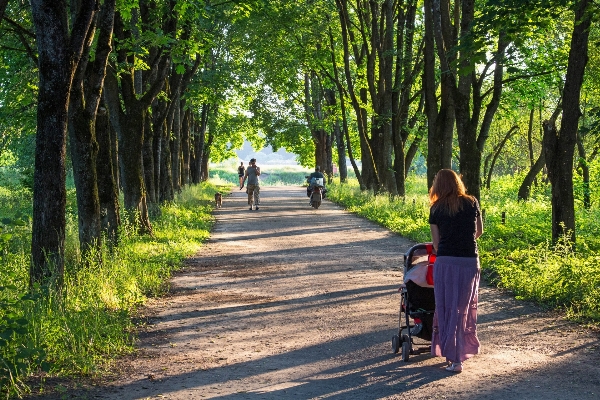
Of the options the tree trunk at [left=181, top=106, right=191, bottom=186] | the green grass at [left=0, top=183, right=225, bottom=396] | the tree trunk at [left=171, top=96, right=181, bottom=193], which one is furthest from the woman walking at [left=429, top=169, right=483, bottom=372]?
the tree trunk at [left=181, top=106, right=191, bottom=186]

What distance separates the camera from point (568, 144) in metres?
13.1

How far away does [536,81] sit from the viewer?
80.4ft

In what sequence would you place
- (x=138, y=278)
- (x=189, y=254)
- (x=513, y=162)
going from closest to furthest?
(x=138, y=278) < (x=189, y=254) < (x=513, y=162)

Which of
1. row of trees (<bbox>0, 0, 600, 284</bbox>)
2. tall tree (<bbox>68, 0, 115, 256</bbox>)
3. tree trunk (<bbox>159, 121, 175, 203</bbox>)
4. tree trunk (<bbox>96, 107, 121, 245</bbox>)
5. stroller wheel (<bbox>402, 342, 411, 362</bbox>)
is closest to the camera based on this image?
stroller wheel (<bbox>402, 342, 411, 362</bbox>)

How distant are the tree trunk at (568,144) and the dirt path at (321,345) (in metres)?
2.58

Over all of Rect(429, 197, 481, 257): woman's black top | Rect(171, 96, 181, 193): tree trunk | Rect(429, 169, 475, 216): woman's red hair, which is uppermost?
Rect(171, 96, 181, 193): tree trunk

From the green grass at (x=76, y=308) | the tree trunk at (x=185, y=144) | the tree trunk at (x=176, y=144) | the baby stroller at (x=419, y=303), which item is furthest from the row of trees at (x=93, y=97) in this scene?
the tree trunk at (x=185, y=144)

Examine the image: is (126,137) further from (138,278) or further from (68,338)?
(68,338)

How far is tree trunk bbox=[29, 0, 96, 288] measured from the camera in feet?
28.5

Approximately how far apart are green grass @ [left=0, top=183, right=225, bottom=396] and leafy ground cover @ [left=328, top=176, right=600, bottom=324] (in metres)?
5.45

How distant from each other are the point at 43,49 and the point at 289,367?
15.3 feet

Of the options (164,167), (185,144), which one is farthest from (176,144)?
(185,144)

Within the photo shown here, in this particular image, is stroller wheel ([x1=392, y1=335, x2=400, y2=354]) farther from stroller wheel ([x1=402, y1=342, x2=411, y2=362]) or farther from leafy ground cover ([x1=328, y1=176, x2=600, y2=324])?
leafy ground cover ([x1=328, y1=176, x2=600, y2=324])

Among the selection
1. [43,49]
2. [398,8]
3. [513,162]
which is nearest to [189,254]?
[43,49]
